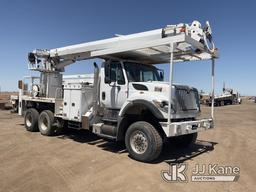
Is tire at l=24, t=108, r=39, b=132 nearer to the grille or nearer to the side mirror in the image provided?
the side mirror

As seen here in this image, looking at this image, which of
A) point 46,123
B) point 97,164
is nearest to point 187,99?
point 97,164

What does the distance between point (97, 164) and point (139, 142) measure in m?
1.23

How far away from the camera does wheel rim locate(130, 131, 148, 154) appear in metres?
6.43

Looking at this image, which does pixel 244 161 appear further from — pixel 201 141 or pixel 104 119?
pixel 104 119

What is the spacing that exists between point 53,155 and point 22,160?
2.70ft

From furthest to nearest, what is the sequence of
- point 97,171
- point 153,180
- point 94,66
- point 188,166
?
point 94,66, point 188,166, point 97,171, point 153,180

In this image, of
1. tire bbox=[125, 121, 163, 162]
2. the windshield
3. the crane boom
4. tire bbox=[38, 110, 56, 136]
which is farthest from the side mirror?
tire bbox=[38, 110, 56, 136]

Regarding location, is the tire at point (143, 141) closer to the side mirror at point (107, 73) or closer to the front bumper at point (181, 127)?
the front bumper at point (181, 127)

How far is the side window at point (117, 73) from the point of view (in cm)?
757

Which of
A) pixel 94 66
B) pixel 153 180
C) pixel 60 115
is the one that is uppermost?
pixel 94 66

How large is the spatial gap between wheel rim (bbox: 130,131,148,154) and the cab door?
1.29m

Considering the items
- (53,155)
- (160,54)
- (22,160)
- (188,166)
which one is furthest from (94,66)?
(188,166)

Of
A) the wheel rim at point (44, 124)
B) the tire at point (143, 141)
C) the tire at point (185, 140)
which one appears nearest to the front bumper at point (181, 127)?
the tire at point (143, 141)

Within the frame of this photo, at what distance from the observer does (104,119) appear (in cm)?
799
